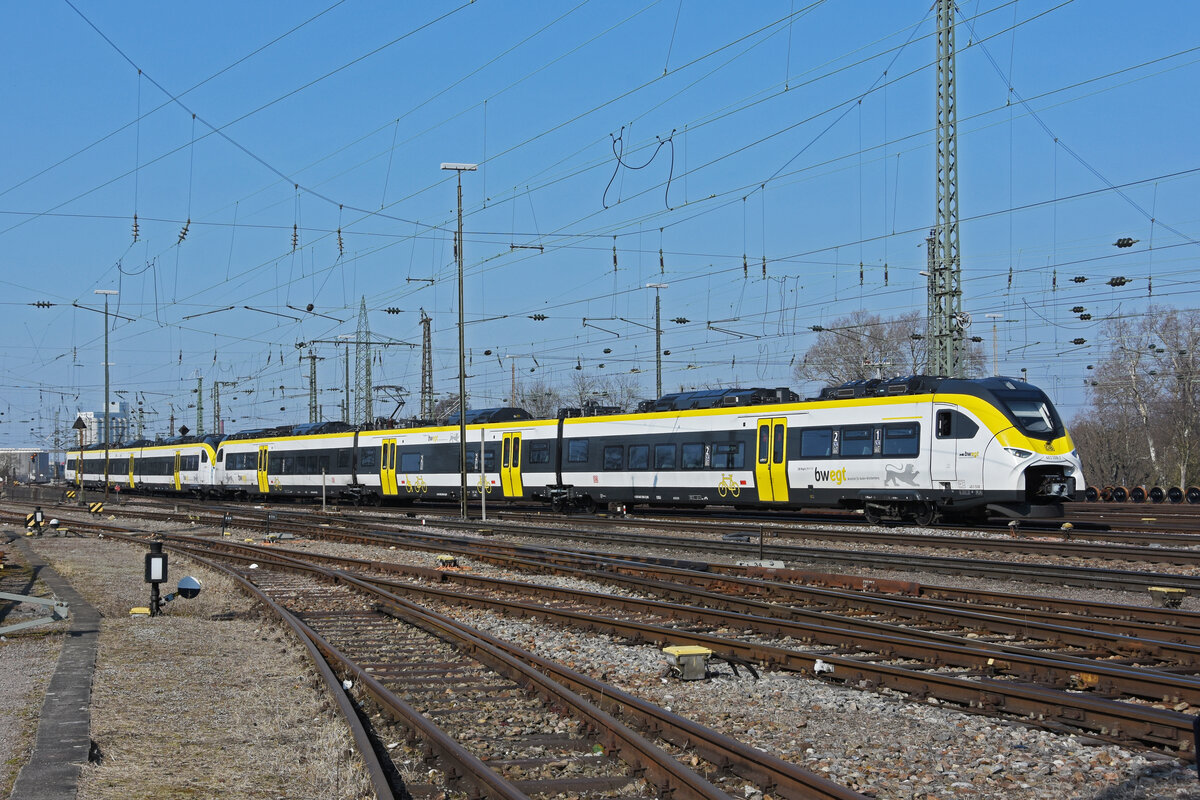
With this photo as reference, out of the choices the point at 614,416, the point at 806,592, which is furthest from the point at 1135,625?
the point at 614,416

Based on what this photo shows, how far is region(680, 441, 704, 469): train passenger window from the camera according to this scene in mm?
29734

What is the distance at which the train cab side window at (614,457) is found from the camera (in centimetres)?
3281

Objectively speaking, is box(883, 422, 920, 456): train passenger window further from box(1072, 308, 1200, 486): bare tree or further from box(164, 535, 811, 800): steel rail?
box(1072, 308, 1200, 486): bare tree

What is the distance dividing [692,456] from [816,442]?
4.81m

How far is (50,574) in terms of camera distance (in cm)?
2053

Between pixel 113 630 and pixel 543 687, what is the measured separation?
6.71 metres

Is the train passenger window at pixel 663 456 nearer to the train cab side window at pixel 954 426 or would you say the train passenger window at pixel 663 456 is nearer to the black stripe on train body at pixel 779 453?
the black stripe on train body at pixel 779 453

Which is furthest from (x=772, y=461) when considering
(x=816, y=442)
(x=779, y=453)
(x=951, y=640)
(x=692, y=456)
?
(x=951, y=640)

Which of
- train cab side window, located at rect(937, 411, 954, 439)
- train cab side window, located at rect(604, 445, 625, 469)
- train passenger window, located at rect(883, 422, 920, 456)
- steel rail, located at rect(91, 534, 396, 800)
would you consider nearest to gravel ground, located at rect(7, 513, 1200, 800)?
steel rail, located at rect(91, 534, 396, 800)

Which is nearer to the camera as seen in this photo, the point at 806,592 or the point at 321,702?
the point at 321,702

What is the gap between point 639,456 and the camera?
32156 mm

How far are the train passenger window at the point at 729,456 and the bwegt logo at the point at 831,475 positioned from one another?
263 centimetres

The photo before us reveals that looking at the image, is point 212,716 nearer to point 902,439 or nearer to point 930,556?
point 930,556

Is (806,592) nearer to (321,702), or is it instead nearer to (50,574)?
(321,702)
